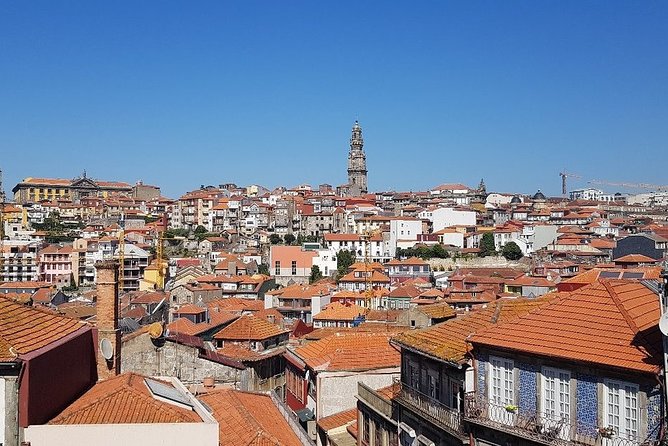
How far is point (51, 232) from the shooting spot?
137 m

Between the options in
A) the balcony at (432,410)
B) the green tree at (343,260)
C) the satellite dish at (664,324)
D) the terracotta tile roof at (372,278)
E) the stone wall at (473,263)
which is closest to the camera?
the satellite dish at (664,324)

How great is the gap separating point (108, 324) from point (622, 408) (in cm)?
1154

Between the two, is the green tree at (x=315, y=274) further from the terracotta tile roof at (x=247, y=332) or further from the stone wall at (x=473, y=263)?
the terracotta tile roof at (x=247, y=332)

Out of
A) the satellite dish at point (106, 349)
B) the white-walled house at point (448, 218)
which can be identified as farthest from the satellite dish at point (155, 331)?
the white-walled house at point (448, 218)

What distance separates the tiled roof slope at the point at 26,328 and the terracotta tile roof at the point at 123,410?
1.36m

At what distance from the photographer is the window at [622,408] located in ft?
42.5

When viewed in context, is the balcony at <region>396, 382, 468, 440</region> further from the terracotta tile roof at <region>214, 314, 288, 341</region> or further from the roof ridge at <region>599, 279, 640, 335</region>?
the terracotta tile roof at <region>214, 314, 288, 341</region>

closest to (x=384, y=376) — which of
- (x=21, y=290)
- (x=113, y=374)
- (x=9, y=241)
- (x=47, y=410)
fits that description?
(x=113, y=374)

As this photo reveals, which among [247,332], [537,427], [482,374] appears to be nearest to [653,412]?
[537,427]

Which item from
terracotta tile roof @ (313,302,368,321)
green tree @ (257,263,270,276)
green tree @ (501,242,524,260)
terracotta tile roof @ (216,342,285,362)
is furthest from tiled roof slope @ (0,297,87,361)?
green tree @ (257,263,270,276)

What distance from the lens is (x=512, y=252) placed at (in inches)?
4045

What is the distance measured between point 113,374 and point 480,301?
49760 millimetres

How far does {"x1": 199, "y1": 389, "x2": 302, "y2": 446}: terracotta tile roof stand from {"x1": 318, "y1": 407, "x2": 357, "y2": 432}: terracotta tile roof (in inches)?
130

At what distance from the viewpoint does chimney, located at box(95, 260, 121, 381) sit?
17.6 m
